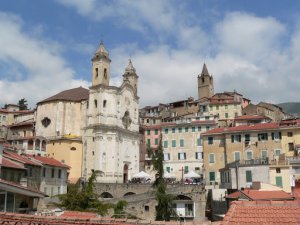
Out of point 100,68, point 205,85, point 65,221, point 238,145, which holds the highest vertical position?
point 205,85

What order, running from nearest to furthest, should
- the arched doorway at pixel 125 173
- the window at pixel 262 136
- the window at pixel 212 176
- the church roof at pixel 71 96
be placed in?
1. the window at pixel 262 136
2. the window at pixel 212 176
3. the arched doorway at pixel 125 173
4. the church roof at pixel 71 96

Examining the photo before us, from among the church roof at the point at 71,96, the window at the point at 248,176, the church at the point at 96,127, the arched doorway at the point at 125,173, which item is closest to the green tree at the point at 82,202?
the window at the point at 248,176

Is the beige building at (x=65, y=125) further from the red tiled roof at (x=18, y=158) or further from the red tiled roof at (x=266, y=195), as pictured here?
the red tiled roof at (x=266, y=195)

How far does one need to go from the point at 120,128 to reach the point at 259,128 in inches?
1090

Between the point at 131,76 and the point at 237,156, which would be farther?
the point at 131,76

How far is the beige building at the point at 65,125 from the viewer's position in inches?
2662

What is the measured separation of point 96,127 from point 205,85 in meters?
57.9

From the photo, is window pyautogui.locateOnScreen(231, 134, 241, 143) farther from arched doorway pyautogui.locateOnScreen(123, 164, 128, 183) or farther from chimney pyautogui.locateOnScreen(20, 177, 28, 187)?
chimney pyautogui.locateOnScreen(20, 177, 28, 187)

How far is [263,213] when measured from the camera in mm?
11320

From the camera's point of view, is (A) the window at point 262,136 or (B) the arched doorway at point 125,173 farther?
(B) the arched doorway at point 125,173

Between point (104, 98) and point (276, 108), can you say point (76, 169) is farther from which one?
point (276, 108)

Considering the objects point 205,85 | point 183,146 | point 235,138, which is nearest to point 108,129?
point 183,146

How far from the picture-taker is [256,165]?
40.3m

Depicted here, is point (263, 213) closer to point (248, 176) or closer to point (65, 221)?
point (65, 221)
